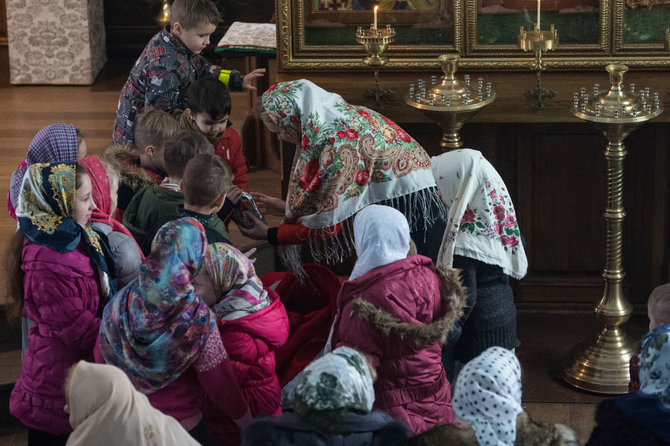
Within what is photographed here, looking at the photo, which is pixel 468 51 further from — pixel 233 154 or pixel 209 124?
pixel 209 124

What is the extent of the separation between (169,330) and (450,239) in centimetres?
117

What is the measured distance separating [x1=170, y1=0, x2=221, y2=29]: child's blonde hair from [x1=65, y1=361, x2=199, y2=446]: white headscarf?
271 cm

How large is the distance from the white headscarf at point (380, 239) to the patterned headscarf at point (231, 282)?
34 centimetres

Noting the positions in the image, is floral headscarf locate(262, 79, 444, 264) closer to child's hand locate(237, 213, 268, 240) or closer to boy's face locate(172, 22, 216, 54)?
child's hand locate(237, 213, 268, 240)

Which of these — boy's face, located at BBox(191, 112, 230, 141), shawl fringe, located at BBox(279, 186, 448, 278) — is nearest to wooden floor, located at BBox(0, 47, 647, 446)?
boy's face, located at BBox(191, 112, 230, 141)

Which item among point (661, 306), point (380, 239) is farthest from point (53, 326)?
point (661, 306)

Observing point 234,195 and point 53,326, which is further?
point 234,195

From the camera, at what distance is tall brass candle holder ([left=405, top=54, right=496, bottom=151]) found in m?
4.67

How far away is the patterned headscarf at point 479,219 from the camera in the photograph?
3.87 m

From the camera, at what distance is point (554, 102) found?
17.1 ft

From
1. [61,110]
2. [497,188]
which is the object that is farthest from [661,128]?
[61,110]

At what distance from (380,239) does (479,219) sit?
0.70 metres

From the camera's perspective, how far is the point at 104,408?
251 centimetres

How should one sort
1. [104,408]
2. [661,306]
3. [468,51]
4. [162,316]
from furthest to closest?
[468,51] → [661,306] → [162,316] → [104,408]
